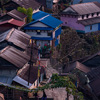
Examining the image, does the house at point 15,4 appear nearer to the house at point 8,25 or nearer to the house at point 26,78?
the house at point 8,25

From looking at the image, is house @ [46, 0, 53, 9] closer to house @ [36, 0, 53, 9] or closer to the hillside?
house @ [36, 0, 53, 9]

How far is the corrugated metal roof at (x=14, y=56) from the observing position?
51.4ft

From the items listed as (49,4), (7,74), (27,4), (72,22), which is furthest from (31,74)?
(49,4)

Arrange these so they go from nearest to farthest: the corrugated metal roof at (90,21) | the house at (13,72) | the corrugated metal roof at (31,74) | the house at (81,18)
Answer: the house at (13,72) < the corrugated metal roof at (31,74) < the corrugated metal roof at (90,21) < the house at (81,18)

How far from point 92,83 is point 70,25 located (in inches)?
674

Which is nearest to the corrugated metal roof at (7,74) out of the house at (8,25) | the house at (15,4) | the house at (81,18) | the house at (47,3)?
the house at (8,25)

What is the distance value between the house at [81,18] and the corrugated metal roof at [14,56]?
16.3 meters

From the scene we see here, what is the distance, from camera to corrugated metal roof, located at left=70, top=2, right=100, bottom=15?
1294 inches

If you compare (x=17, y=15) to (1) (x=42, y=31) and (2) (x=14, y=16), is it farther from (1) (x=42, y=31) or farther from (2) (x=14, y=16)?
(1) (x=42, y=31)

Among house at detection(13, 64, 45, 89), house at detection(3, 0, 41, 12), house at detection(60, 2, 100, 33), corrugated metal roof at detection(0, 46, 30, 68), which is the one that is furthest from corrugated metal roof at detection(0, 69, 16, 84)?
house at detection(60, 2, 100, 33)

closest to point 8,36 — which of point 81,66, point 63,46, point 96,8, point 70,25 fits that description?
point 81,66

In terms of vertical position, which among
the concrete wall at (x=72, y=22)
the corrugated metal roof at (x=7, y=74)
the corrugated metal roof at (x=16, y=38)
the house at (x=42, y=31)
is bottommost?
the concrete wall at (x=72, y=22)

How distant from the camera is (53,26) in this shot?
25500 mm

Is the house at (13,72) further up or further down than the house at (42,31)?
further up
